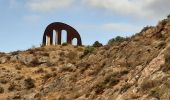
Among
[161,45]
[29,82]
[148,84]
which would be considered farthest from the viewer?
[29,82]

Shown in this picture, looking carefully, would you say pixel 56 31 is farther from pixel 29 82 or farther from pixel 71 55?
pixel 29 82

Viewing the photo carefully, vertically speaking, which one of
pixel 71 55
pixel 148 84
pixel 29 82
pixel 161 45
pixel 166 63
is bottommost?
pixel 29 82

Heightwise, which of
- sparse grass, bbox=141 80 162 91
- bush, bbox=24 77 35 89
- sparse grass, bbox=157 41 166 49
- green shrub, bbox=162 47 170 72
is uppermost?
sparse grass, bbox=157 41 166 49

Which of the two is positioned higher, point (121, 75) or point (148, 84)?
point (121, 75)

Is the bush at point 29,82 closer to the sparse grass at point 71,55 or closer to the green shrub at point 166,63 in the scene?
the sparse grass at point 71,55

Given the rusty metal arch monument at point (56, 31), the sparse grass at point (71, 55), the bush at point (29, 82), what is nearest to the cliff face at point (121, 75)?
the bush at point (29, 82)

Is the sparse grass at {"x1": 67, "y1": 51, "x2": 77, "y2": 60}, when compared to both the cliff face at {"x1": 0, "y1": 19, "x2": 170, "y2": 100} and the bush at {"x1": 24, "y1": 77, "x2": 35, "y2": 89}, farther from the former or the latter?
the cliff face at {"x1": 0, "y1": 19, "x2": 170, "y2": 100}

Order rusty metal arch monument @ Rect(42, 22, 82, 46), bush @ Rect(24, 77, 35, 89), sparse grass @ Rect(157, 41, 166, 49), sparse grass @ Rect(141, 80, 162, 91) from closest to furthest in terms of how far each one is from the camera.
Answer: sparse grass @ Rect(141, 80, 162, 91) < sparse grass @ Rect(157, 41, 166, 49) < bush @ Rect(24, 77, 35, 89) < rusty metal arch monument @ Rect(42, 22, 82, 46)

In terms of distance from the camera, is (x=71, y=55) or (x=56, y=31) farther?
(x=56, y=31)

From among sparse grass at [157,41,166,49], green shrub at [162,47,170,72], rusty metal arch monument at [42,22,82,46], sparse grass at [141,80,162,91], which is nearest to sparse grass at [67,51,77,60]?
rusty metal arch monument at [42,22,82,46]

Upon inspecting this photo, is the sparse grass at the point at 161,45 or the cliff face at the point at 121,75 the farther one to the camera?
the sparse grass at the point at 161,45

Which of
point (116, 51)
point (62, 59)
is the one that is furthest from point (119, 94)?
point (62, 59)

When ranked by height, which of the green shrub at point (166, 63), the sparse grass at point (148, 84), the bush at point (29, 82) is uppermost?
the green shrub at point (166, 63)

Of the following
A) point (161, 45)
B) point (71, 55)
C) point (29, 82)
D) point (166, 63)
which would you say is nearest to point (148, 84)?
point (166, 63)
